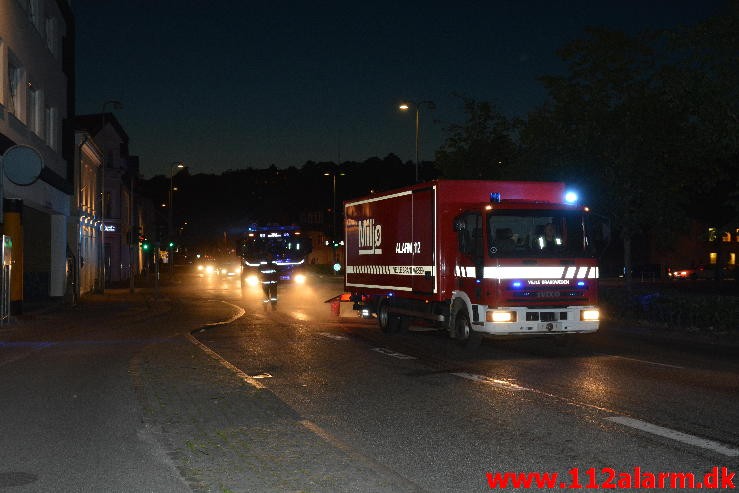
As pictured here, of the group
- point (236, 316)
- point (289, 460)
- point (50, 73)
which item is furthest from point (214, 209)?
point (289, 460)

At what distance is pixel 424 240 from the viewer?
1647 centimetres

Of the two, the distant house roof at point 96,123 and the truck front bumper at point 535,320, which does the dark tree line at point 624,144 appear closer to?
the truck front bumper at point 535,320

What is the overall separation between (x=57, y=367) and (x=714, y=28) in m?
14.8

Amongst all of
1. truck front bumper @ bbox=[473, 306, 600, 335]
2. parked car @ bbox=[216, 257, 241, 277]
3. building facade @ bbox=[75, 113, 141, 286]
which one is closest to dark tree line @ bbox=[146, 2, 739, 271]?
truck front bumper @ bbox=[473, 306, 600, 335]

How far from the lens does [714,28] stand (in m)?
18.7

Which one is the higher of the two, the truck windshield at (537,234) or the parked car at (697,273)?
the truck windshield at (537,234)

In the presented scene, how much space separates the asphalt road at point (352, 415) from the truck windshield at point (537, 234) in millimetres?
1790

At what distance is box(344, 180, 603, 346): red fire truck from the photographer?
14.8 meters

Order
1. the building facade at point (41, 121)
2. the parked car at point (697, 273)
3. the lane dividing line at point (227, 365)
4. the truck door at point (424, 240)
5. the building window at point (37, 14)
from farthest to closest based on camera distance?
the parked car at point (697, 273) → the building window at point (37, 14) → the building facade at point (41, 121) → the truck door at point (424, 240) → the lane dividing line at point (227, 365)

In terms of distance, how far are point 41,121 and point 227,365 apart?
Answer: 70.4 ft

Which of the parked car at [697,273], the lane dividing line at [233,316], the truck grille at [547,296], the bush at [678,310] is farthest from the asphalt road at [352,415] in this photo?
the parked car at [697,273]

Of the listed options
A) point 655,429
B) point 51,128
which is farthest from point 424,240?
point 51,128

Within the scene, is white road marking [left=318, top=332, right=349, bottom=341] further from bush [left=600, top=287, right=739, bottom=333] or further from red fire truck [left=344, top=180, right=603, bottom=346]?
bush [left=600, top=287, right=739, bottom=333]

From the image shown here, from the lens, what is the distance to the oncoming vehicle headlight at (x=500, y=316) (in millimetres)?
14688
